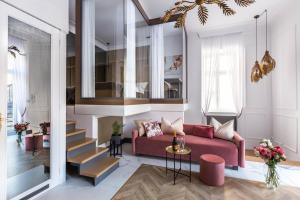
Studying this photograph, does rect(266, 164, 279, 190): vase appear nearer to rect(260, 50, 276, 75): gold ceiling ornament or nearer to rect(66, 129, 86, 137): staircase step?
rect(260, 50, 276, 75): gold ceiling ornament

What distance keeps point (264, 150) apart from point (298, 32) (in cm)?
302

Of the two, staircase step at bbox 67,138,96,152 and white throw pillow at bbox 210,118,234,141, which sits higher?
white throw pillow at bbox 210,118,234,141

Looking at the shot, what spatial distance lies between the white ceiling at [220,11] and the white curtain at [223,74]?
1.51 feet

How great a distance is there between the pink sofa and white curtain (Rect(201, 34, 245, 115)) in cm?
161

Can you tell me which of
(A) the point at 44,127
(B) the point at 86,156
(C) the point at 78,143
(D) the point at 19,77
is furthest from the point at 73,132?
(D) the point at 19,77

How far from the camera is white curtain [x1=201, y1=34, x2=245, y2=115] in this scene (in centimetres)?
490

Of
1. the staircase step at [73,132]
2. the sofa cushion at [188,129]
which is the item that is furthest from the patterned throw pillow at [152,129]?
the staircase step at [73,132]

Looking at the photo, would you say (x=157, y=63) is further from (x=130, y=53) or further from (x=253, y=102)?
(x=253, y=102)

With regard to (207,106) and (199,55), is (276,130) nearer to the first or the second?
(207,106)

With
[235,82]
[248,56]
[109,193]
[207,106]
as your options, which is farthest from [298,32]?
[109,193]

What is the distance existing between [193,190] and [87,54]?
10.5ft

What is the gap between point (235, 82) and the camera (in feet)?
16.2

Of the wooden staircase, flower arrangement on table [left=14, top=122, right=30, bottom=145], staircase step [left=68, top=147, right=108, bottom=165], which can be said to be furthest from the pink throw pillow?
flower arrangement on table [left=14, top=122, right=30, bottom=145]

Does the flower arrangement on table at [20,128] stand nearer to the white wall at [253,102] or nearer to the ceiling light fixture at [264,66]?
the ceiling light fixture at [264,66]
